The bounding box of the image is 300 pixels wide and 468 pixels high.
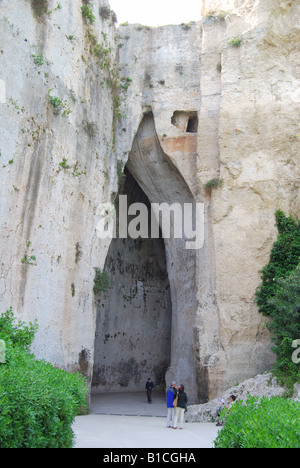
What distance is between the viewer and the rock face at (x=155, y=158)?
12664 millimetres

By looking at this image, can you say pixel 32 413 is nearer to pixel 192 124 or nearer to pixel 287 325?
pixel 287 325

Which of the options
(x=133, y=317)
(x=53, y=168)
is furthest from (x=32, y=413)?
(x=133, y=317)

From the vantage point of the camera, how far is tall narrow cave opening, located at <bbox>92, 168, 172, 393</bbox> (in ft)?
74.7

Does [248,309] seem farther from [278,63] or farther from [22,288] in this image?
[278,63]

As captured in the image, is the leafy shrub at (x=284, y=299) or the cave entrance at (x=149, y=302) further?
the cave entrance at (x=149, y=302)

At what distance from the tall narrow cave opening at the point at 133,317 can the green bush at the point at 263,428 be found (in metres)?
16.7

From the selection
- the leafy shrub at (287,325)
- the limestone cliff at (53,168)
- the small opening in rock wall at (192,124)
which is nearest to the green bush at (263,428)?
the leafy shrub at (287,325)

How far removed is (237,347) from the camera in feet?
50.0

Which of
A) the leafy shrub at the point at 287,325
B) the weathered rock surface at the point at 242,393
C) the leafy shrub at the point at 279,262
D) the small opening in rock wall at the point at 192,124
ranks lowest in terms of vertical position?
the weathered rock surface at the point at 242,393

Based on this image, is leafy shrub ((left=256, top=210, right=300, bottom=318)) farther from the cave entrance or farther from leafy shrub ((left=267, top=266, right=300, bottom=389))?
the cave entrance

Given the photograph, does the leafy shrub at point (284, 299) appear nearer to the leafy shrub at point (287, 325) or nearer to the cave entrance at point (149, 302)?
the leafy shrub at point (287, 325)

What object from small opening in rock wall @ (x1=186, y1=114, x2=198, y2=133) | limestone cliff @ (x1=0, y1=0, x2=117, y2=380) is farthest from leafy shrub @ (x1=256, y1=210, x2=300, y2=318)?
small opening in rock wall @ (x1=186, y1=114, x2=198, y2=133)

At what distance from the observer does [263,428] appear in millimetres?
5133

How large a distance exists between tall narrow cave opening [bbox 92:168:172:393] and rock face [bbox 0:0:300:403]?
236 millimetres
